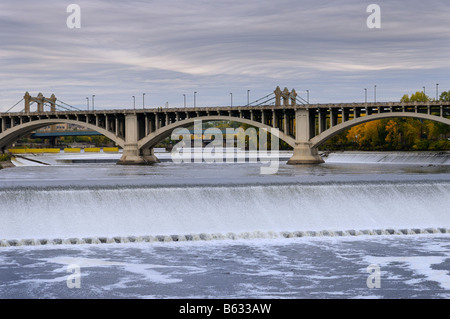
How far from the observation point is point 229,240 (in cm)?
2688

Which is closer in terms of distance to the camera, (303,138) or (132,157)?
(303,138)

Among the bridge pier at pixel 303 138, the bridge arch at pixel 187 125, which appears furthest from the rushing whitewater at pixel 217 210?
the bridge arch at pixel 187 125

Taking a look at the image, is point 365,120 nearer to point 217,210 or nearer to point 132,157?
point 132,157

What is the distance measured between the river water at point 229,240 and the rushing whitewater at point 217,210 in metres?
0.05

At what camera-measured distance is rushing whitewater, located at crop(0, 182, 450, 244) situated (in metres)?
27.6

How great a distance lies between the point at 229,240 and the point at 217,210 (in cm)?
318

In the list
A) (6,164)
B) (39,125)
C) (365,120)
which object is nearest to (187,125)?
(39,125)

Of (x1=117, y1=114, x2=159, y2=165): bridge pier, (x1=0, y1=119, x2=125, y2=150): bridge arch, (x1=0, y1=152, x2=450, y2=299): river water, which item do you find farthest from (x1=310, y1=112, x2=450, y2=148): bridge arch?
(x1=0, y1=152, x2=450, y2=299): river water

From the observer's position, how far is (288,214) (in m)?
29.9

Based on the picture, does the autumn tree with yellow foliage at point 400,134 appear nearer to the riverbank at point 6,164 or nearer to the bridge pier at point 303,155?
the bridge pier at point 303,155

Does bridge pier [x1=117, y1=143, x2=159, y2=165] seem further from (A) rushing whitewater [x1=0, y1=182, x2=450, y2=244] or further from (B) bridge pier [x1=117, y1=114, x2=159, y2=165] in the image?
(A) rushing whitewater [x1=0, y1=182, x2=450, y2=244]

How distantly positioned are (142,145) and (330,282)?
6955cm
